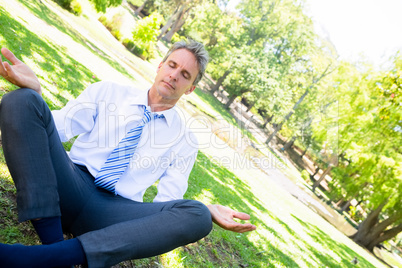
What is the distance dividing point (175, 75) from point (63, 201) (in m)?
1.43

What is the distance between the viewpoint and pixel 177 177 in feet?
8.38

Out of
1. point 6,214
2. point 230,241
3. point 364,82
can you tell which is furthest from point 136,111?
point 364,82

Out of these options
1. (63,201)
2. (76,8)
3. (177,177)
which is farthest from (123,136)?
(76,8)

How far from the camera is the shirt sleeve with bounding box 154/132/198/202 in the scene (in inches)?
99.2

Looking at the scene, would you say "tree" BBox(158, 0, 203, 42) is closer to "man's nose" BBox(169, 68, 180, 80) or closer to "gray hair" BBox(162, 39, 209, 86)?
"gray hair" BBox(162, 39, 209, 86)

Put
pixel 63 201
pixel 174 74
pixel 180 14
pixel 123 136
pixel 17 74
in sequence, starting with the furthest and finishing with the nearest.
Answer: pixel 180 14, pixel 174 74, pixel 123 136, pixel 63 201, pixel 17 74

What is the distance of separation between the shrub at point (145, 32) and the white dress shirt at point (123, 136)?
2011 cm

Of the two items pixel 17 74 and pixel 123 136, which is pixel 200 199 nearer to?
pixel 123 136

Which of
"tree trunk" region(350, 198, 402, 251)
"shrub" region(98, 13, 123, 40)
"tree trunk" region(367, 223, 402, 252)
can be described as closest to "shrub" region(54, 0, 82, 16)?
"shrub" region(98, 13, 123, 40)

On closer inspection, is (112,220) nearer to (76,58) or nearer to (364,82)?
(76,58)

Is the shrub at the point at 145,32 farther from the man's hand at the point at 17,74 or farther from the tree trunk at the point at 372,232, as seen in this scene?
the man's hand at the point at 17,74

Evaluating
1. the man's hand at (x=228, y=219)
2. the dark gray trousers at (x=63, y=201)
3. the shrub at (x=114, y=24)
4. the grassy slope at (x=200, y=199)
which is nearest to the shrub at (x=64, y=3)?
the shrub at (x=114, y=24)

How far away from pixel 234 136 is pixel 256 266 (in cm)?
1553

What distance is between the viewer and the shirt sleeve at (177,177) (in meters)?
2.52
